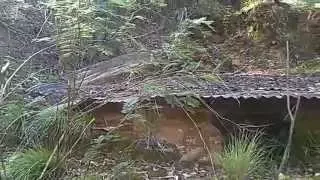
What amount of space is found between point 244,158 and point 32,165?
1.40 m

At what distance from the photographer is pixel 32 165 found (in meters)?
3.19

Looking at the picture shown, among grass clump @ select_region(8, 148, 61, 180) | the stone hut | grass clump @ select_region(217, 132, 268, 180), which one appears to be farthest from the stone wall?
grass clump @ select_region(8, 148, 61, 180)

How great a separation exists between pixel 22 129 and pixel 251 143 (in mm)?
1613

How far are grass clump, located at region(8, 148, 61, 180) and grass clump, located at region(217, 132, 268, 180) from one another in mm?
1139

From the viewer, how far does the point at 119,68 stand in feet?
14.4

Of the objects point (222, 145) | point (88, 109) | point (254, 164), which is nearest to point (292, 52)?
point (222, 145)

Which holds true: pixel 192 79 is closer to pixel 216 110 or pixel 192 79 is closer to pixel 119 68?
pixel 216 110

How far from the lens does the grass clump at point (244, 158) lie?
332cm

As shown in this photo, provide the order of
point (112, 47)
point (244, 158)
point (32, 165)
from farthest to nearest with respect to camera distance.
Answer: point (112, 47), point (244, 158), point (32, 165)

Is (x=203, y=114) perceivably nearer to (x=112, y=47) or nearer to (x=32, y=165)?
(x=112, y=47)

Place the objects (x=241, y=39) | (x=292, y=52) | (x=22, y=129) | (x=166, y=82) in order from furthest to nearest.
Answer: (x=241, y=39) < (x=292, y=52) < (x=22, y=129) < (x=166, y=82)

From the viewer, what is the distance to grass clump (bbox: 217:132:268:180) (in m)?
3.32

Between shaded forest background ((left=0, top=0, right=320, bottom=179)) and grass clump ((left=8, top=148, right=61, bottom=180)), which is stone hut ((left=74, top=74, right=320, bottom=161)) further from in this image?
grass clump ((left=8, top=148, right=61, bottom=180))

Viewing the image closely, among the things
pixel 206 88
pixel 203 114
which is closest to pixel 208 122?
pixel 203 114
